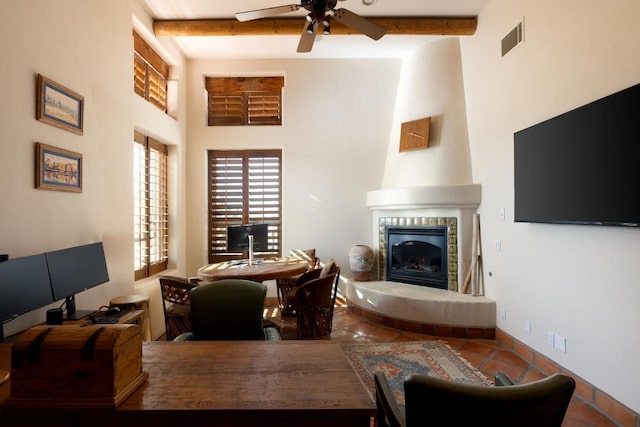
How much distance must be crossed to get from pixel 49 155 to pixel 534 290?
156 inches

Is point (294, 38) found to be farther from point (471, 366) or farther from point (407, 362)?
point (471, 366)

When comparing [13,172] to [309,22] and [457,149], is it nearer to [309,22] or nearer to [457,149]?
[309,22]

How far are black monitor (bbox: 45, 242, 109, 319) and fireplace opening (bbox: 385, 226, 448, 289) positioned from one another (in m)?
3.42

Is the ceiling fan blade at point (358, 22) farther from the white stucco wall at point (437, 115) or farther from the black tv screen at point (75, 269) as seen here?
the black tv screen at point (75, 269)

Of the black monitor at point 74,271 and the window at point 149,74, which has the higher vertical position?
the window at point 149,74

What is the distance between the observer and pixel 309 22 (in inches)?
101

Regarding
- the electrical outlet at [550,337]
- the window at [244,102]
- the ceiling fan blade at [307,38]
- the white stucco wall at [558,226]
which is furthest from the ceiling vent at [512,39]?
the window at [244,102]

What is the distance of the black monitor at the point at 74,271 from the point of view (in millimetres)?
2035

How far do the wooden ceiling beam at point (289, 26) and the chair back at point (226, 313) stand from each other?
327cm

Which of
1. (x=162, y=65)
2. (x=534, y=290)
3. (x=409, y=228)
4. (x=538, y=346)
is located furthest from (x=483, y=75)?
(x=162, y=65)

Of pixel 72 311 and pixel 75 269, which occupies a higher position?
pixel 75 269

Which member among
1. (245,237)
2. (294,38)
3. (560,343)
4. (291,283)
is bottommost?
(560,343)

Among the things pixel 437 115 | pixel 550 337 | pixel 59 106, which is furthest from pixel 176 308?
pixel 437 115

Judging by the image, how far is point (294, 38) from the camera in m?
4.29
